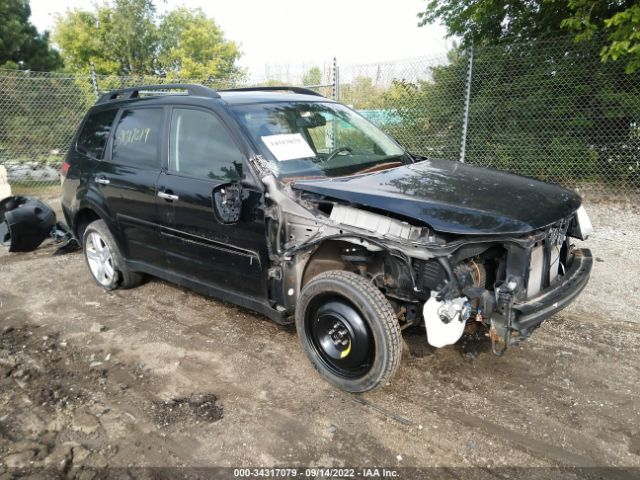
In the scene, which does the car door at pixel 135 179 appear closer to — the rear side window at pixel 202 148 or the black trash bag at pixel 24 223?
the rear side window at pixel 202 148

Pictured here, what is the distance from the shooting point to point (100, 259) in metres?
4.95

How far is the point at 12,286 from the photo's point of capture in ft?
17.1

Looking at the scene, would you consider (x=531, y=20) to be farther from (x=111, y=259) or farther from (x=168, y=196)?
(x=111, y=259)

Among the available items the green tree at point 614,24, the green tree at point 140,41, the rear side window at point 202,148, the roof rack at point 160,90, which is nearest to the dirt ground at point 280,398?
the rear side window at point 202,148

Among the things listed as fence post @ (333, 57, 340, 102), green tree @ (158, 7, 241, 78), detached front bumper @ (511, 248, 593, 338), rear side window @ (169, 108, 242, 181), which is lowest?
detached front bumper @ (511, 248, 593, 338)

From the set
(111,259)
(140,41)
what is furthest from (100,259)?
(140,41)

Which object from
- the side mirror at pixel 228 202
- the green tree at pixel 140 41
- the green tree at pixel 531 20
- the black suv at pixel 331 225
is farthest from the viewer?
the green tree at pixel 140 41

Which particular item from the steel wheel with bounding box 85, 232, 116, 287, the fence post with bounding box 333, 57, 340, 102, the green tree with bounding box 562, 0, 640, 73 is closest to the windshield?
the steel wheel with bounding box 85, 232, 116, 287

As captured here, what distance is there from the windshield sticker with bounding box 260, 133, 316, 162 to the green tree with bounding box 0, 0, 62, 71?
41.0 ft

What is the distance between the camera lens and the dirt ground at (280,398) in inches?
100

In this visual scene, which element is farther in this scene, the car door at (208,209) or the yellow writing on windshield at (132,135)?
the yellow writing on windshield at (132,135)

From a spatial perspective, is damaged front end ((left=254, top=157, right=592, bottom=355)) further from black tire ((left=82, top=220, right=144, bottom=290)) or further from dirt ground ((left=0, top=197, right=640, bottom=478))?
black tire ((left=82, top=220, right=144, bottom=290))

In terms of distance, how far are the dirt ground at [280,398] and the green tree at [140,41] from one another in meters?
22.1

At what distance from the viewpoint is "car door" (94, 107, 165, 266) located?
4008mm
